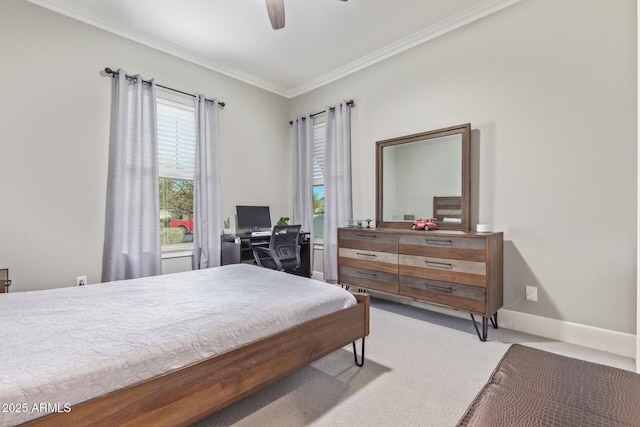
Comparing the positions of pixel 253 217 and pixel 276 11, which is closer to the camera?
pixel 276 11

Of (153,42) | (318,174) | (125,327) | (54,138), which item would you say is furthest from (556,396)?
(153,42)

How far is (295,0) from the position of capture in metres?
2.82

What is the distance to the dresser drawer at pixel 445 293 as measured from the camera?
2.52m

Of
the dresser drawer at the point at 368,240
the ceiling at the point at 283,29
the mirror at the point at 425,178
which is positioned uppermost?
the ceiling at the point at 283,29

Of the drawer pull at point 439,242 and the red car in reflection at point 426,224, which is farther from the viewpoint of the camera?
the red car in reflection at point 426,224

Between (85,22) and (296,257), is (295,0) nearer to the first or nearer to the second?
(85,22)

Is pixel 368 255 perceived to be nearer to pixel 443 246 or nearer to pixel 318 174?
pixel 443 246

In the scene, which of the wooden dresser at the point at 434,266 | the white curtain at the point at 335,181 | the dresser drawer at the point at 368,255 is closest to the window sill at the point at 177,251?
the white curtain at the point at 335,181

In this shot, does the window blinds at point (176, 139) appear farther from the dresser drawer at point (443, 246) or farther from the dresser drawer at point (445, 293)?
the dresser drawer at point (445, 293)

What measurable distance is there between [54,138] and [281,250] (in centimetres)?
239

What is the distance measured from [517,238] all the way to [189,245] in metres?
3.54

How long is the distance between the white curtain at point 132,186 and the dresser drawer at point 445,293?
2.61 meters

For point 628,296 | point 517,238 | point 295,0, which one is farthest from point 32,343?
point 628,296

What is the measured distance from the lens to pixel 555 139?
2.56 m
